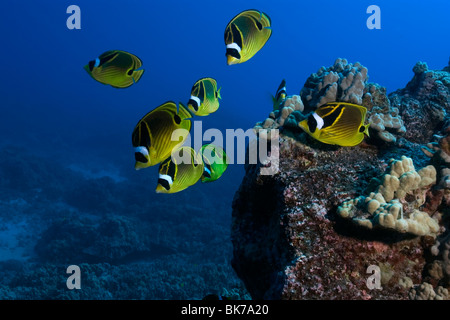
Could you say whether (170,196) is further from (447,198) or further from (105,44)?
(105,44)

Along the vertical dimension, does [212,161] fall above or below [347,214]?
above

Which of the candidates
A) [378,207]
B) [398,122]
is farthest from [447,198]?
[398,122]

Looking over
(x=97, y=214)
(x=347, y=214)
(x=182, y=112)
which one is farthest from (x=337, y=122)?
(x=97, y=214)

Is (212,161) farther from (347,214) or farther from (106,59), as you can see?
(106,59)

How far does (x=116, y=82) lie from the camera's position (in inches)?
112

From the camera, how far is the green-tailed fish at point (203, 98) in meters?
2.96

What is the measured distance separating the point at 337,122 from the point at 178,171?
4.32 feet

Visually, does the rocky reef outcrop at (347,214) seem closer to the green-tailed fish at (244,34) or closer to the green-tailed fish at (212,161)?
the green-tailed fish at (212,161)

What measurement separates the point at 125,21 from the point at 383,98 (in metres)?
155

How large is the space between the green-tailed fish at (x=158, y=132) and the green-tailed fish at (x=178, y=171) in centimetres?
22

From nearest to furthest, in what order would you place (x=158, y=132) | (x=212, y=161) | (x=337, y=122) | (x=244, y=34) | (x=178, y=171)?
(x=158, y=132) < (x=178, y=171) < (x=337, y=122) < (x=244, y=34) < (x=212, y=161)

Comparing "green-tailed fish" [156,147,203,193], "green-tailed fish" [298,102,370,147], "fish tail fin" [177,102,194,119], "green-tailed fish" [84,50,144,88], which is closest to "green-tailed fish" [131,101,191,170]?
"fish tail fin" [177,102,194,119]

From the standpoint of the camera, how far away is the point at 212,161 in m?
2.69

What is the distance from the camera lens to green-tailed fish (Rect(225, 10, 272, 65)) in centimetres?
236
